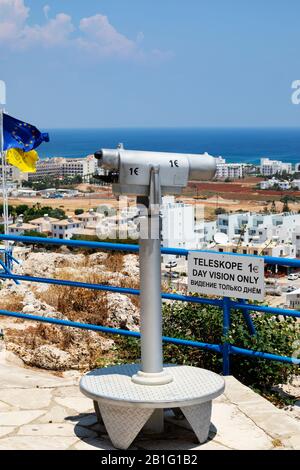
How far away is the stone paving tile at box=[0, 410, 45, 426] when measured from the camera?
4535 mm

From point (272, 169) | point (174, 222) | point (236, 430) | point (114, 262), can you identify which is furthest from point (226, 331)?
point (272, 169)

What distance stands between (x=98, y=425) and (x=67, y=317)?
3948mm

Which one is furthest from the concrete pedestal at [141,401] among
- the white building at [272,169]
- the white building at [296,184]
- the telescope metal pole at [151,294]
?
the white building at [296,184]

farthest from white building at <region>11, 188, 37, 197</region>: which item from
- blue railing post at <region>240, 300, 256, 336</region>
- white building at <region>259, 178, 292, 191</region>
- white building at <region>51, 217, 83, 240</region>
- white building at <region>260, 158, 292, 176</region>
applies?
blue railing post at <region>240, 300, 256, 336</region>

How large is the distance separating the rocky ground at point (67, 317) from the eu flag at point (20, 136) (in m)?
9.50

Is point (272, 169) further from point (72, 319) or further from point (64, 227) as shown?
point (72, 319)

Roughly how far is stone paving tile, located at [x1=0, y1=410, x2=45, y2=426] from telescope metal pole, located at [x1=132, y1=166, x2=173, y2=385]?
768 millimetres

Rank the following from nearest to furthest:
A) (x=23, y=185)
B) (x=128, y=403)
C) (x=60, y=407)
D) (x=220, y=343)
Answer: (x=128, y=403)
(x=60, y=407)
(x=220, y=343)
(x=23, y=185)

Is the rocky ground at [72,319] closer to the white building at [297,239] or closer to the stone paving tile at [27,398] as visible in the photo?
the stone paving tile at [27,398]

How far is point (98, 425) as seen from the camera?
4.52 meters

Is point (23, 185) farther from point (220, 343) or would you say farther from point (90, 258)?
point (220, 343)

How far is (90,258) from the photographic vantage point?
1409 centimetres
